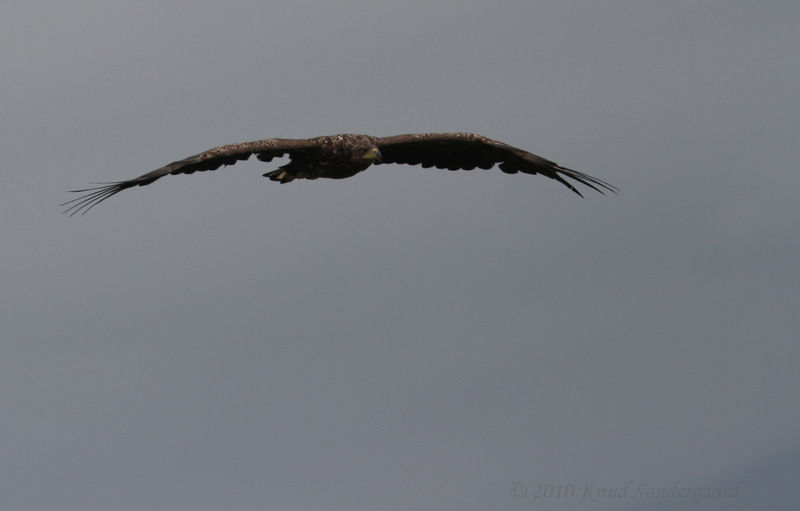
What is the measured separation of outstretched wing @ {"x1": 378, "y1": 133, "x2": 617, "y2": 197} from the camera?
26375 mm

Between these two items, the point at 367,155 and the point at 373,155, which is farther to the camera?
the point at 373,155

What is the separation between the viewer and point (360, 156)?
80.7ft

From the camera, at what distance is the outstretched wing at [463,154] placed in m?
26.4

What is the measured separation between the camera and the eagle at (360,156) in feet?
76.2

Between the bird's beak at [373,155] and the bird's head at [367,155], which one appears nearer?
the bird's head at [367,155]

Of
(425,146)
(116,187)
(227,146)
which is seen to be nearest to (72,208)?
(116,187)

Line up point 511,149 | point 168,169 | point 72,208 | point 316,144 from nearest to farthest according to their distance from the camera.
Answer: point 72,208 → point 168,169 → point 316,144 → point 511,149

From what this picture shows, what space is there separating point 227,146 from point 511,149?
18.0ft

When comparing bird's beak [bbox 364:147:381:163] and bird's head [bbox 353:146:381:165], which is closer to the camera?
bird's head [bbox 353:146:381:165]

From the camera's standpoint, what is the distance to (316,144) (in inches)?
963

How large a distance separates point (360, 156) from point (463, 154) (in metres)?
3.05

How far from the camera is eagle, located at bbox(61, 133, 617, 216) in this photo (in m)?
23.2

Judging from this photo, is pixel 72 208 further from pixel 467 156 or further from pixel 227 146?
pixel 467 156

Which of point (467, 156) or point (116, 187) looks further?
point (467, 156)
